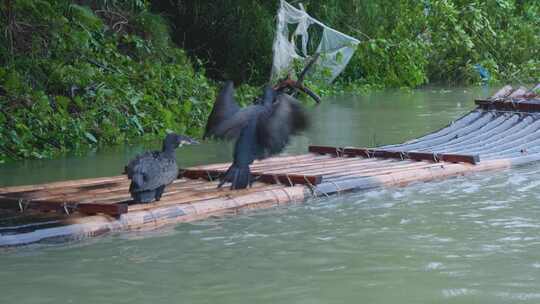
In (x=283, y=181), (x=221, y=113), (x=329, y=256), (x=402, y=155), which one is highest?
(x=221, y=113)

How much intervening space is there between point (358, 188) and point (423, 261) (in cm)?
196

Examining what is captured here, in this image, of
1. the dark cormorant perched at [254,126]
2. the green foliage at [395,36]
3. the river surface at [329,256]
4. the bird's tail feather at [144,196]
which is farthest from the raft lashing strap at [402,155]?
the green foliage at [395,36]

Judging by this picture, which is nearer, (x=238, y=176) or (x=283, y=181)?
(x=238, y=176)

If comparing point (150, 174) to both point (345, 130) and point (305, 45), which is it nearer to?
point (345, 130)

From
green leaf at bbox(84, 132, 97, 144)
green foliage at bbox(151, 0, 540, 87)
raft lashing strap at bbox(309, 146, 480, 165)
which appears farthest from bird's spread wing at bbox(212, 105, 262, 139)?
green foliage at bbox(151, 0, 540, 87)

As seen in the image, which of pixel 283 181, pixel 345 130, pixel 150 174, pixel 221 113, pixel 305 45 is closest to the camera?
pixel 150 174

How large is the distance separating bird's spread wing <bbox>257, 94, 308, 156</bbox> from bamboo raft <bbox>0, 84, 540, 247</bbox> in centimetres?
43

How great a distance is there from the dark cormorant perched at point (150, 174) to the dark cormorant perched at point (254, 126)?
577 millimetres

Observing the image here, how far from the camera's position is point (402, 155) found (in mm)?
8672

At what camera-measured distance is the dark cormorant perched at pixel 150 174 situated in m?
6.35

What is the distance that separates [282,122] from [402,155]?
86.3 inches

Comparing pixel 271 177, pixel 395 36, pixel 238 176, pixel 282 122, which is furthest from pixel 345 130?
pixel 395 36

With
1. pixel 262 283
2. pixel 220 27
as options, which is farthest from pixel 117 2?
pixel 262 283

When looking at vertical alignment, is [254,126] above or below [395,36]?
below
